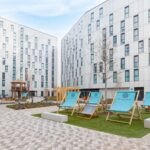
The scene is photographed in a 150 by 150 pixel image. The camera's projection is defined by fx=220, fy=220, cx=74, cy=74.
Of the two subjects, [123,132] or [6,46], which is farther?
[6,46]

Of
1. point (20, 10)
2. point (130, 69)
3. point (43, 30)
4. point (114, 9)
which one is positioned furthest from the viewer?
point (43, 30)

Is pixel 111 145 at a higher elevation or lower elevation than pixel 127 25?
lower

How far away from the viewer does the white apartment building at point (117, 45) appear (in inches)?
1276

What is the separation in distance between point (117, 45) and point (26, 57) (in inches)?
1155

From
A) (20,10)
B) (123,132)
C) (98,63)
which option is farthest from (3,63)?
(123,132)

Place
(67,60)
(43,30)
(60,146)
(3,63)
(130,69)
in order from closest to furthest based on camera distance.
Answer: (60,146)
(130,69)
(3,63)
(67,60)
(43,30)

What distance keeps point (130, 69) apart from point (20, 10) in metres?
20.7

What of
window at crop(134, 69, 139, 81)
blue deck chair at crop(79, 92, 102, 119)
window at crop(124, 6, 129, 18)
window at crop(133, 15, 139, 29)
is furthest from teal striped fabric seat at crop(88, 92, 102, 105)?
window at crop(124, 6, 129, 18)

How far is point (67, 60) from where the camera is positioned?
186 feet

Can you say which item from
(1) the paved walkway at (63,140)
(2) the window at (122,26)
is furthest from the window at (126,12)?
(1) the paved walkway at (63,140)

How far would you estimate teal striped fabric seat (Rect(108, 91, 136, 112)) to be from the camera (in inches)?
357

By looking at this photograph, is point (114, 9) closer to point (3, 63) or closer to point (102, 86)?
point (102, 86)

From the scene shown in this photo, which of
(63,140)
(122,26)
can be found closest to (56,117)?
(63,140)

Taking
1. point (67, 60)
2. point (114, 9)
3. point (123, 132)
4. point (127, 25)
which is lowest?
point (123, 132)
